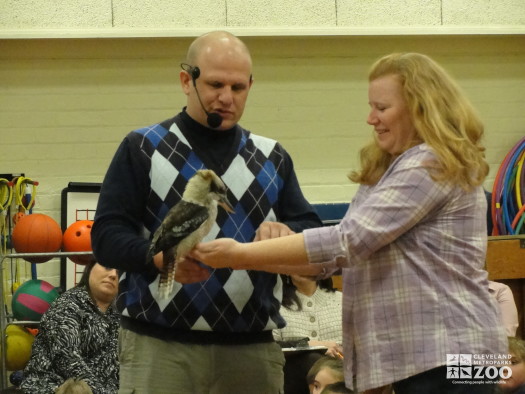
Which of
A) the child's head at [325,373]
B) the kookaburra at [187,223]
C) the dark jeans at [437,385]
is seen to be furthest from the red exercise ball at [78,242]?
the dark jeans at [437,385]

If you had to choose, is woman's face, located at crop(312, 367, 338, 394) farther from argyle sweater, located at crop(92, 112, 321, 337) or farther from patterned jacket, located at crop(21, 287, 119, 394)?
argyle sweater, located at crop(92, 112, 321, 337)

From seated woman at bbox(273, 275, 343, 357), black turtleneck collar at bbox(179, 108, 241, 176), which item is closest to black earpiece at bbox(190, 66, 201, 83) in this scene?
black turtleneck collar at bbox(179, 108, 241, 176)

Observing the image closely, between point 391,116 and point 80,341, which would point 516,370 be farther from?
point 80,341

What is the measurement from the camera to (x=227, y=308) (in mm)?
2520

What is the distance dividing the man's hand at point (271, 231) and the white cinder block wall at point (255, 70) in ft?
15.5

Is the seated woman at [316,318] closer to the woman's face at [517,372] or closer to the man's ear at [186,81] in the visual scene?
the woman's face at [517,372]

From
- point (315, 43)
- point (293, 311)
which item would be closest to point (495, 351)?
point (293, 311)

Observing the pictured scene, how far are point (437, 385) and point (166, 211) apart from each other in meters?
0.92

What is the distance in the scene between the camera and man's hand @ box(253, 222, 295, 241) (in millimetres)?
2463

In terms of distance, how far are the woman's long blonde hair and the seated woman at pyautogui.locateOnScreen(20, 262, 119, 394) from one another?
332 cm

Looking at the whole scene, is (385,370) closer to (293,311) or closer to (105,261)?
(105,261)

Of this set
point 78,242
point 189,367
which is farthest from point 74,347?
point 189,367

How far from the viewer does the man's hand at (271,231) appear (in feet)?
8.08

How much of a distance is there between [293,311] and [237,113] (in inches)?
109
